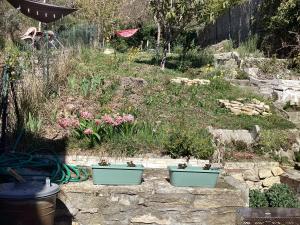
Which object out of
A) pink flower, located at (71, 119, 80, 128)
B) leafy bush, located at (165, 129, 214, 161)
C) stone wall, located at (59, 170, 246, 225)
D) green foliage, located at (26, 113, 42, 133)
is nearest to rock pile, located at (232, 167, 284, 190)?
leafy bush, located at (165, 129, 214, 161)

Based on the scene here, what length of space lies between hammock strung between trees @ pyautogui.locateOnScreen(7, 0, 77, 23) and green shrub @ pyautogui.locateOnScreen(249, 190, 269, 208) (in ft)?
14.9

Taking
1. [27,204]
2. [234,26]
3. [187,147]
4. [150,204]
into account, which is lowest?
[234,26]

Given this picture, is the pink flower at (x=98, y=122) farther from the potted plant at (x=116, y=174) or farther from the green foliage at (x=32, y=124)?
the potted plant at (x=116, y=174)

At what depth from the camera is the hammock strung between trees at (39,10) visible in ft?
26.5

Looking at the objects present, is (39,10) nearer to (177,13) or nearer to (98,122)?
(98,122)

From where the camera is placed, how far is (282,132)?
9086 millimetres

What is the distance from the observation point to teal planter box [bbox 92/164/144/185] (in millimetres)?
6020

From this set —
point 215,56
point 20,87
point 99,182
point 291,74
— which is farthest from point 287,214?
point 215,56

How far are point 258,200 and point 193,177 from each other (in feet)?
5.23

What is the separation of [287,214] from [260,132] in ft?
9.01

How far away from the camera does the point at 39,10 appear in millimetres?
8711

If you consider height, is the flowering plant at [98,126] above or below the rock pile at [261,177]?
above

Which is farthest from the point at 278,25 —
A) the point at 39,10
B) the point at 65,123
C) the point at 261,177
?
the point at 65,123

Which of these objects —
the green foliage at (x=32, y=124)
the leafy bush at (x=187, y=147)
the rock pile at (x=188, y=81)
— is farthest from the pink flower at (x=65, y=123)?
the rock pile at (x=188, y=81)
